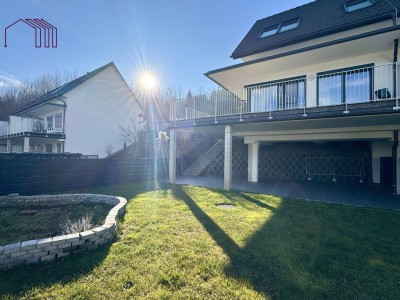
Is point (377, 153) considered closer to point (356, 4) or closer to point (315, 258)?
point (356, 4)

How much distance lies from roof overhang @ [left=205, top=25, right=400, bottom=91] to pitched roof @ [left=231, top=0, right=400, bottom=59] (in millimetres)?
1988

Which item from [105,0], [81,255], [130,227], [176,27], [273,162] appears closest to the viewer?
[81,255]

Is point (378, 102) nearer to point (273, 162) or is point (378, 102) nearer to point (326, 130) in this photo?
point (326, 130)

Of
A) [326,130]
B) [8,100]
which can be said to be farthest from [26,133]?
[8,100]

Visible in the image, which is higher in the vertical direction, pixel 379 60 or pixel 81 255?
pixel 379 60

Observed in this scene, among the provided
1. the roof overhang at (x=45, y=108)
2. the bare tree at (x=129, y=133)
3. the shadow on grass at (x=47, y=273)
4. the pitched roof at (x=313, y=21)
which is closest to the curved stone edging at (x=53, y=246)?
the shadow on grass at (x=47, y=273)

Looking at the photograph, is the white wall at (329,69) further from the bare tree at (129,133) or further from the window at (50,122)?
the window at (50,122)

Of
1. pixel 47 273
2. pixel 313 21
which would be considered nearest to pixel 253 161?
pixel 313 21

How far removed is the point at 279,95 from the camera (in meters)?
9.88

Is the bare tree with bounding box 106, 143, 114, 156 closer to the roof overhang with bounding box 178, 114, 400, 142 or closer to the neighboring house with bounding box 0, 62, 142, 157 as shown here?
the neighboring house with bounding box 0, 62, 142, 157

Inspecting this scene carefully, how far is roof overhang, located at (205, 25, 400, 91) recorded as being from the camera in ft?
23.2

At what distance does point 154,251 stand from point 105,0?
9107 mm

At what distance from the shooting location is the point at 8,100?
3206 centimetres

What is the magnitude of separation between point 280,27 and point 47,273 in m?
14.7
